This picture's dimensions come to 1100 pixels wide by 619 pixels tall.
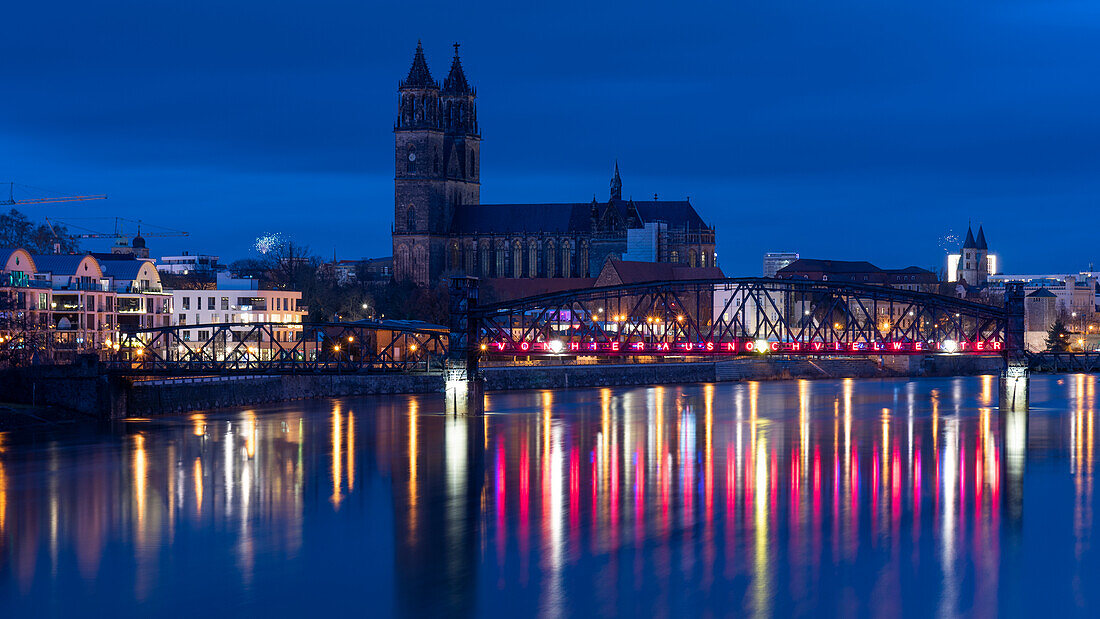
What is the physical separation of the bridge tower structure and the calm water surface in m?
9.10

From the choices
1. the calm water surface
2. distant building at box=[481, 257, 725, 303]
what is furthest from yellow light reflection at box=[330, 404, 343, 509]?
distant building at box=[481, 257, 725, 303]

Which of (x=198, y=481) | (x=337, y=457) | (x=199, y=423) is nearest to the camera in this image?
(x=198, y=481)

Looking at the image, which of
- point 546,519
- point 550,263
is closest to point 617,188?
point 550,263

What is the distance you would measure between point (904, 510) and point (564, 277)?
146938 millimetres

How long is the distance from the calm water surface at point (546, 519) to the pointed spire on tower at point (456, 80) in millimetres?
128772

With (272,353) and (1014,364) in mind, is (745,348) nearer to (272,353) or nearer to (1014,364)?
(1014,364)

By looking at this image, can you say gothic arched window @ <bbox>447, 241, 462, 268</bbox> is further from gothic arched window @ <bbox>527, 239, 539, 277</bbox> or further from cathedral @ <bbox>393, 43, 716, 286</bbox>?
gothic arched window @ <bbox>527, 239, 539, 277</bbox>

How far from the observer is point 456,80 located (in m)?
198

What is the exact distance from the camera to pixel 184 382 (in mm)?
82250

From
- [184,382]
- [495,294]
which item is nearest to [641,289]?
[184,382]

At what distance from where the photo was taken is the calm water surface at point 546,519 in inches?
1345

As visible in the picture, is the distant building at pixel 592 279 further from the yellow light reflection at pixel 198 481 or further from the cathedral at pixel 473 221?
the yellow light reflection at pixel 198 481

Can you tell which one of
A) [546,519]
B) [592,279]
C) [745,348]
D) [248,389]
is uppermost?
[592,279]

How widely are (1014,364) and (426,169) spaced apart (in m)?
115
